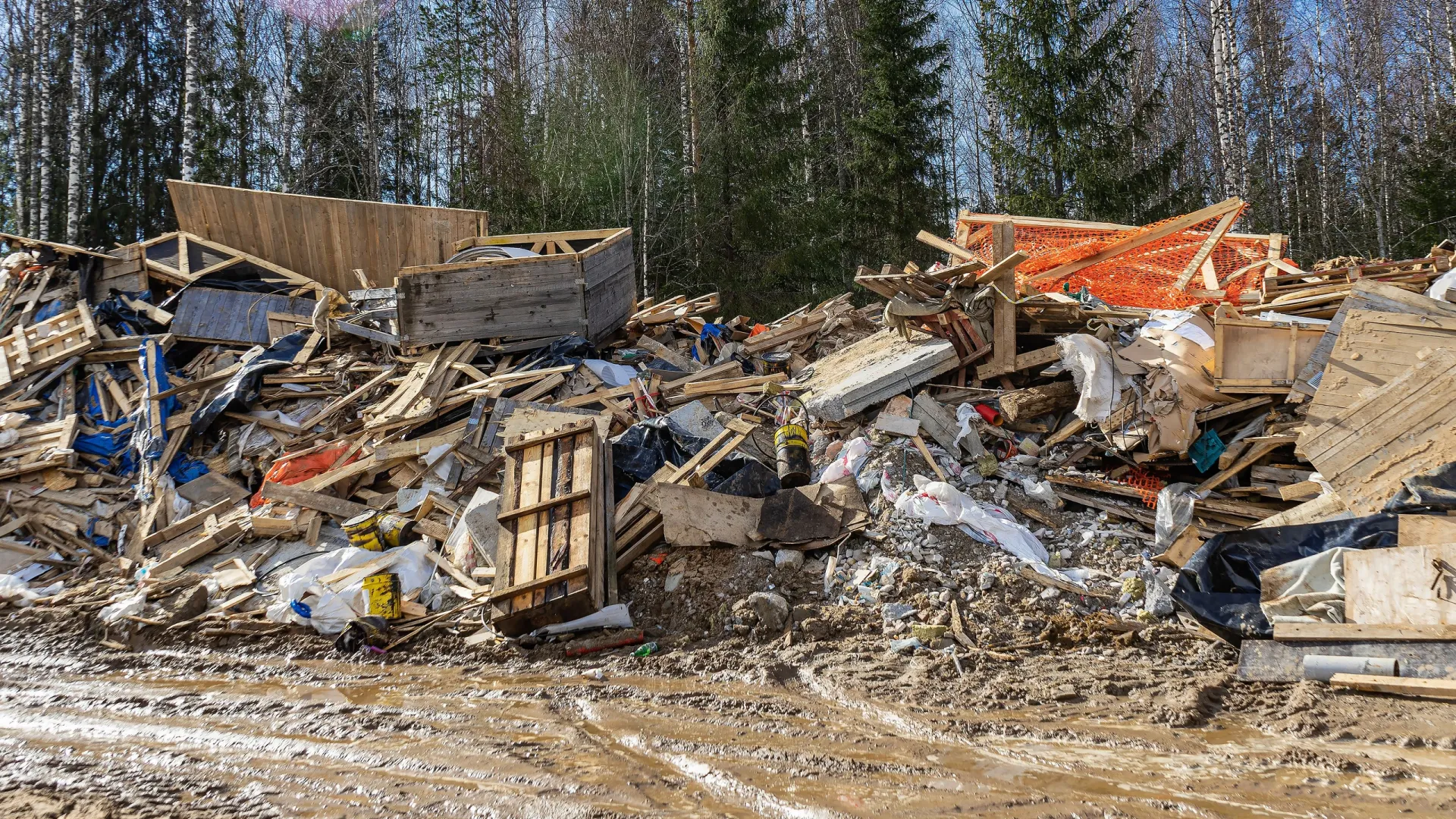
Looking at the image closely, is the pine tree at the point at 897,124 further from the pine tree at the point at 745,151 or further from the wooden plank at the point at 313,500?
the wooden plank at the point at 313,500

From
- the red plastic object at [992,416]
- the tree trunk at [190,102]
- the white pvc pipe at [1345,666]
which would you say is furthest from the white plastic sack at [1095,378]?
the tree trunk at [190,102]

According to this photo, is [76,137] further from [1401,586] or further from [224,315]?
[1401,586]

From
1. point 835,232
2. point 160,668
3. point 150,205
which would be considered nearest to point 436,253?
point 160,668

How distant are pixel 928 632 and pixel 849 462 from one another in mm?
2169

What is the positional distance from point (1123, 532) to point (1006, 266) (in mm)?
2517

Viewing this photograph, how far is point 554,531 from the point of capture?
6562 mm

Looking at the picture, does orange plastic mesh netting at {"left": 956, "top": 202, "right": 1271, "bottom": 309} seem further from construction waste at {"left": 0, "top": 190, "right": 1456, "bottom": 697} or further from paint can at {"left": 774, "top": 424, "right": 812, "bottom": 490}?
paint can at {"left": 774, "top": 424, "right": 812, "bottom": 490}

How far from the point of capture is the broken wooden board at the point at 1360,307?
6.49 m

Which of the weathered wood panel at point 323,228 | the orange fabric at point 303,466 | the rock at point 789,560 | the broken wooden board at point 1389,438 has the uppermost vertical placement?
the weathered wood panel at point 323,228

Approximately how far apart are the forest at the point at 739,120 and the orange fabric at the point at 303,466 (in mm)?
10248

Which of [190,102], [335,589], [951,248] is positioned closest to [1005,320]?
[951,248]

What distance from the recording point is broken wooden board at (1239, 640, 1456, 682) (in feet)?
13.2

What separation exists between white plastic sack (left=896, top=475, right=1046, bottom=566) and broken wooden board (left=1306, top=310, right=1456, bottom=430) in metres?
2.09

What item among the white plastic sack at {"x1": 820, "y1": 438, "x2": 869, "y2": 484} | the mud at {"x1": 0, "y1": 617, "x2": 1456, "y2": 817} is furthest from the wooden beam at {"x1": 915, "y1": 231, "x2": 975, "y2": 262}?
the mud at {"x1": 0, "y1": 617, "x2": 1456, "y2": 817}
